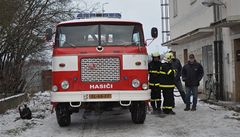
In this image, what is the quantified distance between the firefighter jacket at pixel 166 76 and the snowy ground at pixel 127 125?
0.93 m

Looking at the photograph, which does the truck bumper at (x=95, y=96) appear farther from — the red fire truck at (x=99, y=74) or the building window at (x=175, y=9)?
the building window at (x=175, y=9)

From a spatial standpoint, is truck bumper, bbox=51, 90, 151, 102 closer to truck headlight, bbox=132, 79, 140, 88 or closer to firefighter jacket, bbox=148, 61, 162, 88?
truck headlight, bbox=132, 79, 140, 88

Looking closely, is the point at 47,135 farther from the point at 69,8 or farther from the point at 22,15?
the point at 69,8

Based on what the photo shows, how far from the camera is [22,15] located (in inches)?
680

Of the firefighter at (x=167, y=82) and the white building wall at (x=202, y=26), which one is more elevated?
the white building wall at (x=202, y=26)

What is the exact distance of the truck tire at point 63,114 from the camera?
36.8ft

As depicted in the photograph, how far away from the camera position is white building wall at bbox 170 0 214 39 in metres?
20.1

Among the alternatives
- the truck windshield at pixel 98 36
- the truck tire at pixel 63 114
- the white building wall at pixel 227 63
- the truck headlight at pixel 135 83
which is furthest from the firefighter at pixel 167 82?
the white building wall at pixel 227 63

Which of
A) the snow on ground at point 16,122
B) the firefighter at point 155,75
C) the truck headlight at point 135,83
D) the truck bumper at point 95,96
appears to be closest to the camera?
the truck bumper at point 95,96

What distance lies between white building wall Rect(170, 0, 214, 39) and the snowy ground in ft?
21.7

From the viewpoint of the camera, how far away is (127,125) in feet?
38.5

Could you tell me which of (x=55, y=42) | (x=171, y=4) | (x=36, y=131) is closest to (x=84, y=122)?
(x=36, y=131)

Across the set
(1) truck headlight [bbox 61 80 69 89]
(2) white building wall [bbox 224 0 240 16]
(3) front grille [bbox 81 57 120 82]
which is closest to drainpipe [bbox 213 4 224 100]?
(2) white building wall [bbox 224 0 240 16]

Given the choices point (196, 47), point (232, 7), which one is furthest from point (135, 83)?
point (196, 47)
